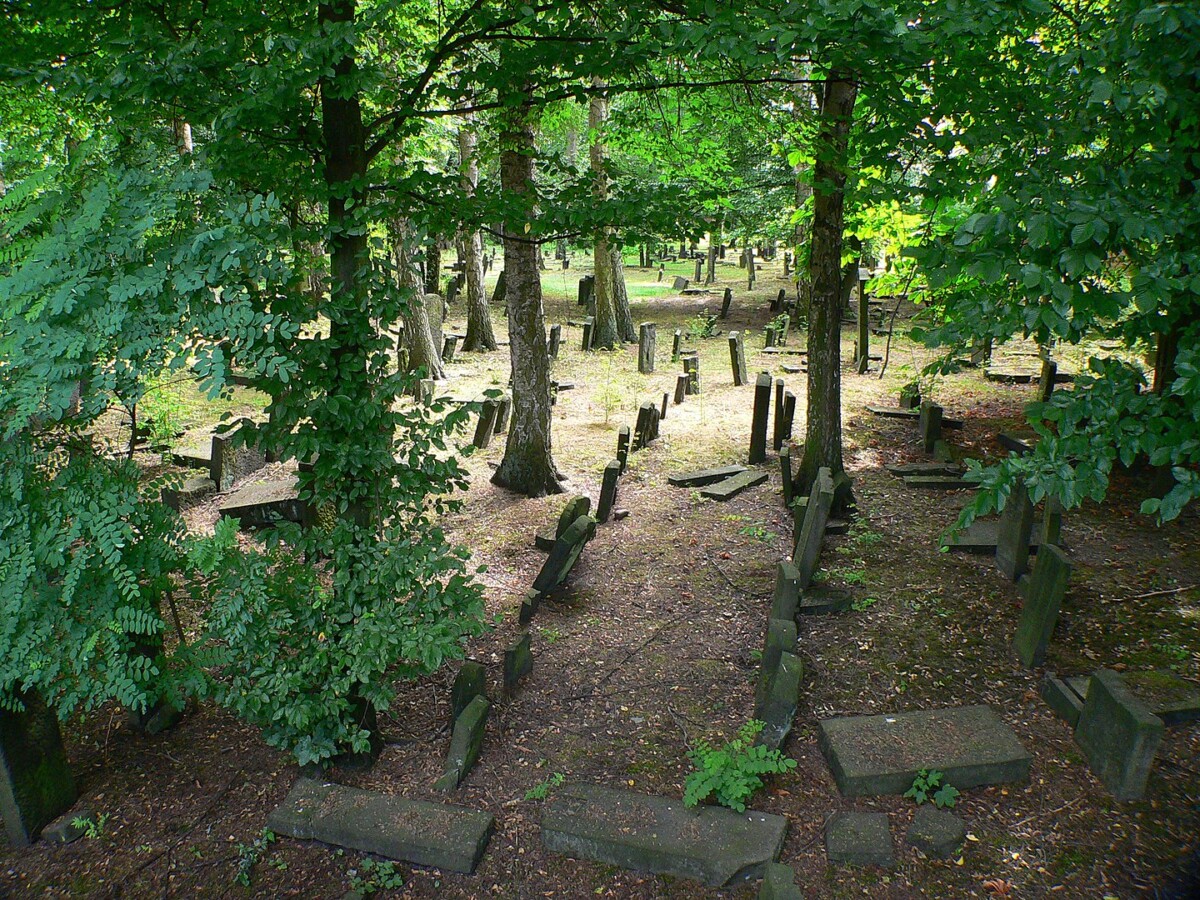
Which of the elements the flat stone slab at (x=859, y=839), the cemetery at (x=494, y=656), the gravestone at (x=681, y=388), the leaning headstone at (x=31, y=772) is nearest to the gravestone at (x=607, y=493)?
the cemetery at (x=494, y=656)

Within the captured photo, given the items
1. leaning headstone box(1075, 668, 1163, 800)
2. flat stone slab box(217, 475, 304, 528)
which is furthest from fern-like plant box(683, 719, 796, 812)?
flat stone slab box(217, 475, 304, 528)

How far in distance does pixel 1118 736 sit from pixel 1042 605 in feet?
3.63

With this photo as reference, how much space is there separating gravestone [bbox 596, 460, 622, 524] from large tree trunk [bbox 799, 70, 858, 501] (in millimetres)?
2036

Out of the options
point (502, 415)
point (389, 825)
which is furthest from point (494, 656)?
point (502, 415)

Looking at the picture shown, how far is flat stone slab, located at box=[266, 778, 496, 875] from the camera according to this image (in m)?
3.97

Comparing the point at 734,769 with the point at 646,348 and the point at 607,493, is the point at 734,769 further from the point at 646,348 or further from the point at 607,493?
the point at 646,348

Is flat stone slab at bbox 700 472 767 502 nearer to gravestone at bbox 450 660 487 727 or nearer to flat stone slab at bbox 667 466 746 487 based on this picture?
flat stone slab at bbox 667 466 746 487

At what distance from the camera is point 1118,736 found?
405 centimetres

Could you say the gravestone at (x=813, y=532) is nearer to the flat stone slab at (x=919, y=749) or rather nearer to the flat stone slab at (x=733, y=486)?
the flat stone slab at (x=919, y=749)

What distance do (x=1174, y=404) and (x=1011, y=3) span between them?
2.34 meters

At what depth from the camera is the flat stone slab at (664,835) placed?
12.4 feet

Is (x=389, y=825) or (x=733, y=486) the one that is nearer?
(x=389, y=825)

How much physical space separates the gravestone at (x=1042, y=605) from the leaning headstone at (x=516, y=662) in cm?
331

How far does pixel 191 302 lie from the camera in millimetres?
3465
